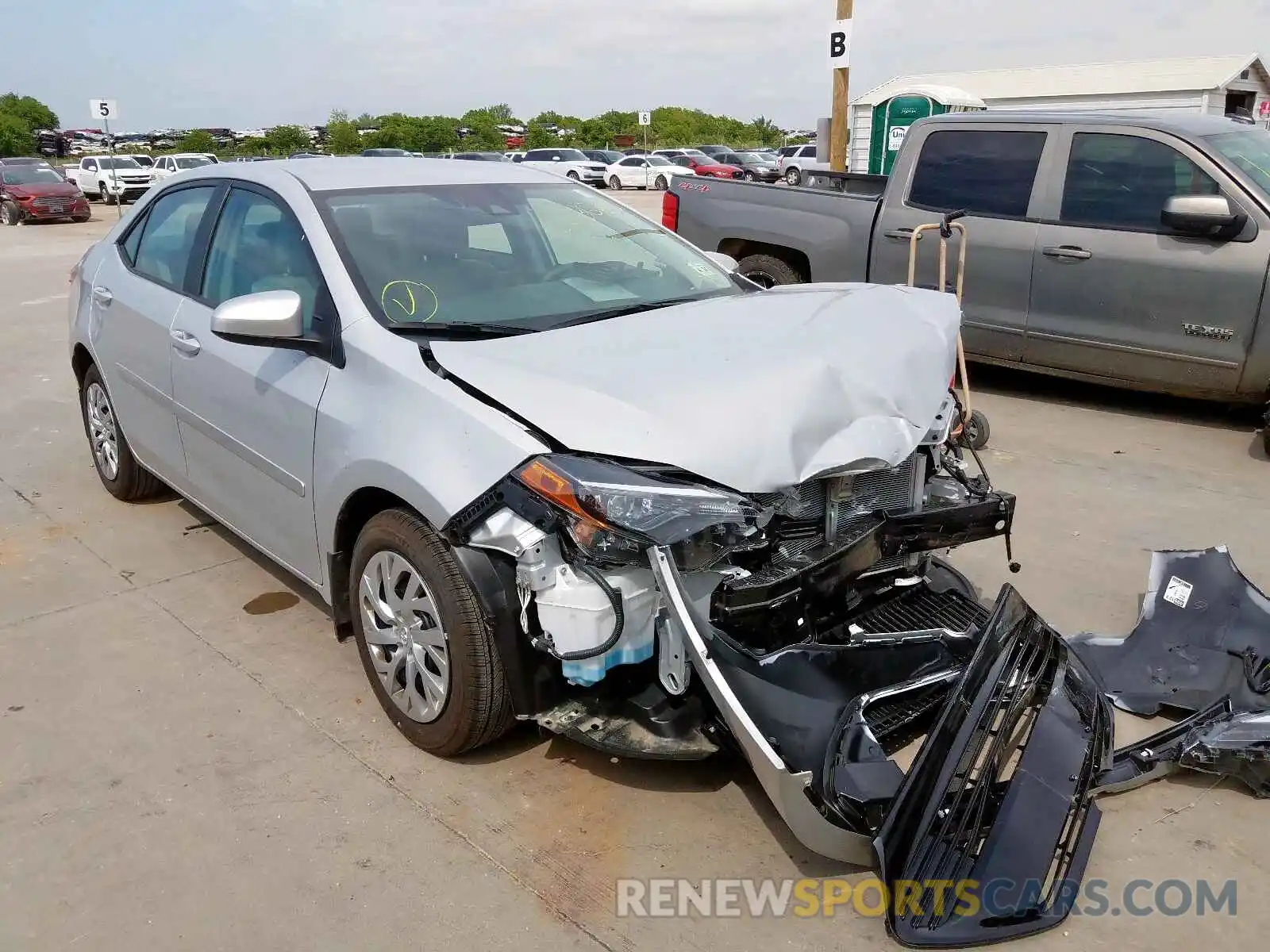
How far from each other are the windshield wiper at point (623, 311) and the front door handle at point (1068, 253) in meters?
3.66

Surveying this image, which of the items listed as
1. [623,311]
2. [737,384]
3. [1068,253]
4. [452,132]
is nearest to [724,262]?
[623,311]

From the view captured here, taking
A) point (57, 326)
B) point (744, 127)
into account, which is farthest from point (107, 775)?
point (744, 127)

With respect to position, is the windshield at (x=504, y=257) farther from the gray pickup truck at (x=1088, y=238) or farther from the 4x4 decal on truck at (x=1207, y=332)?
the 4x4 decal on truck at (x=1207, y=332)

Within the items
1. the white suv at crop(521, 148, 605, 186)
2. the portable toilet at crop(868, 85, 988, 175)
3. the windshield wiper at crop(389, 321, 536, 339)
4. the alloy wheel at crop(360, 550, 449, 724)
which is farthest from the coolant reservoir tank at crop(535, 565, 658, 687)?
the white suv at crop(521, 148, 605, 186)

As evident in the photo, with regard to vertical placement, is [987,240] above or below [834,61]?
below

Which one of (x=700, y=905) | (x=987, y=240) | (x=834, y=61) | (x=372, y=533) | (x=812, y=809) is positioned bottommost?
(x=700, y=905)

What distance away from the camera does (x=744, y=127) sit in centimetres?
8212

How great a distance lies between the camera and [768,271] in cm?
784

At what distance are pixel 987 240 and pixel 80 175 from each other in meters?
35.0

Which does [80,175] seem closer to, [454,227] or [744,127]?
[454,227]

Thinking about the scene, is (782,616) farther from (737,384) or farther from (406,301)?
(406,301)

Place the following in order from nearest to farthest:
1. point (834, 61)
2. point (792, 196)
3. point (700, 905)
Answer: point (700, 905) → point (792, 196) → point (834, 61)

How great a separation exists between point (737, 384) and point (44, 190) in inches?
1151

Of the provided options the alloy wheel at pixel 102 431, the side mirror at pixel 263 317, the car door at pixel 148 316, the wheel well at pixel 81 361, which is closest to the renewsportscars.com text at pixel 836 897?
the side mirror at pixel 263 317
